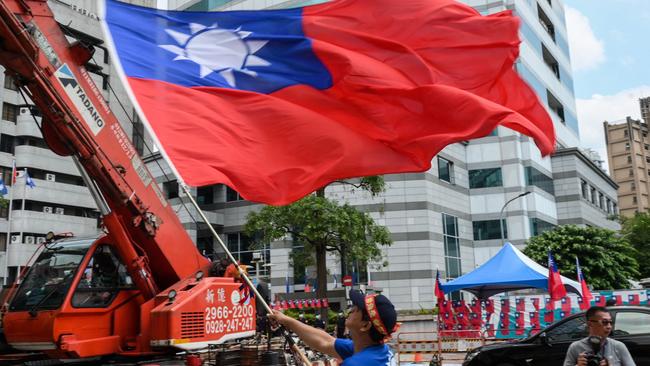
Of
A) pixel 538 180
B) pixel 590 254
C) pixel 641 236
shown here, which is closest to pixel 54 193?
pixel 538 180

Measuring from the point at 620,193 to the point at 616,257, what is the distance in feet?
313

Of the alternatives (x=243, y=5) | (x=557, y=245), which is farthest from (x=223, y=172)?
(x=243, y=5)

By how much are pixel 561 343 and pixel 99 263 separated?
26.1 ft

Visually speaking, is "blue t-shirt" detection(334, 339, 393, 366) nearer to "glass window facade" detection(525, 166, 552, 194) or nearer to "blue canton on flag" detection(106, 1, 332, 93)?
"blue canton on flag" detection(106, 1, 332, 93)

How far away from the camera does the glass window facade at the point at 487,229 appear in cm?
4238

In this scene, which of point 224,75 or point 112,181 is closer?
point 224,75

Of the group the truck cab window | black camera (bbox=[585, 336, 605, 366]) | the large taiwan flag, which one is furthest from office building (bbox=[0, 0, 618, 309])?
black camera (bbox=[585, 336, 605, 366])

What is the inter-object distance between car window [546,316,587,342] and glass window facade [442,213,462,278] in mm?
27620

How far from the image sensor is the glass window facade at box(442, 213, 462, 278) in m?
39.0

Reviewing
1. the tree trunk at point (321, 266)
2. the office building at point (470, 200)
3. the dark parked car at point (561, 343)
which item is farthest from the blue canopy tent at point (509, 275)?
the office building at point (470, 200)

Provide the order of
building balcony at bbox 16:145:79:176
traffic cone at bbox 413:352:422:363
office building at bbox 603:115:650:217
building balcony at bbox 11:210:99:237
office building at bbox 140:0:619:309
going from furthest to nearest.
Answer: office building at bbox 603:115:650:217 → building balcony at bbox 16:145:79:176 → building balcony at bbox 11:210:99:237 → office building at bbox 140:0:619:309 → traffic cone at bbox 413:352:422:363

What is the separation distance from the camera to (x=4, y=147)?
48.9 m

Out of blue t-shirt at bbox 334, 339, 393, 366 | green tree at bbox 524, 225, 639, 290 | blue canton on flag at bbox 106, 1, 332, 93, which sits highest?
blue canton on flag at bbox 106, 1, 332, 93

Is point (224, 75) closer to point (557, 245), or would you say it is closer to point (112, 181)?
point (112, 181)
